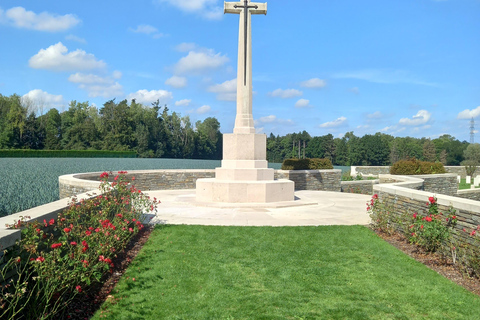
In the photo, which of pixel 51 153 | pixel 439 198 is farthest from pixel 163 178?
pixel 51 153

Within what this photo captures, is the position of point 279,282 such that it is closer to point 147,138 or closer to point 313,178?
point 313,178

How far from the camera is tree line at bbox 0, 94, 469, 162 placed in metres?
49.5

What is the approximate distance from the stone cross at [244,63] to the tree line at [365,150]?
4694cm

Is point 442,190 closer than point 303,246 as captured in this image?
No

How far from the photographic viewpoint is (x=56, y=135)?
52.9 meters

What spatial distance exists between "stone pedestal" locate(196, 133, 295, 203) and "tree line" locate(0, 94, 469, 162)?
4392 centimetres

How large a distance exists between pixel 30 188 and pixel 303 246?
1013 cm

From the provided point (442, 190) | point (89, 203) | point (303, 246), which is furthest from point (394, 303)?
point (442, 190)

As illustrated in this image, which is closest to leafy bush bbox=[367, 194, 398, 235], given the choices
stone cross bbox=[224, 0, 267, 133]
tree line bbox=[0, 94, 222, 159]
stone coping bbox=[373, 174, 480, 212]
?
stone coping bbox=[373, 174, 480, 212]

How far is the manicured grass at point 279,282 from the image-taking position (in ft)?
12.2

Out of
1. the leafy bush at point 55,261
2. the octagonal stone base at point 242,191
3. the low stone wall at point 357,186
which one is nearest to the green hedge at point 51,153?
the low stone wall at point 357,186

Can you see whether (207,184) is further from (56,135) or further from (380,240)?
(56,135)

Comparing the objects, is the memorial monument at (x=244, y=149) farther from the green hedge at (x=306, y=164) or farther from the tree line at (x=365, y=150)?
the tree line at (x=365, y=150)

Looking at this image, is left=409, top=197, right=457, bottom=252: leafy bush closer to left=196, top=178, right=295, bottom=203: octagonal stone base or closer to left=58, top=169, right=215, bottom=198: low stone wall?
left=196, top=178, right=295, bottom=203: octagonal stone base
